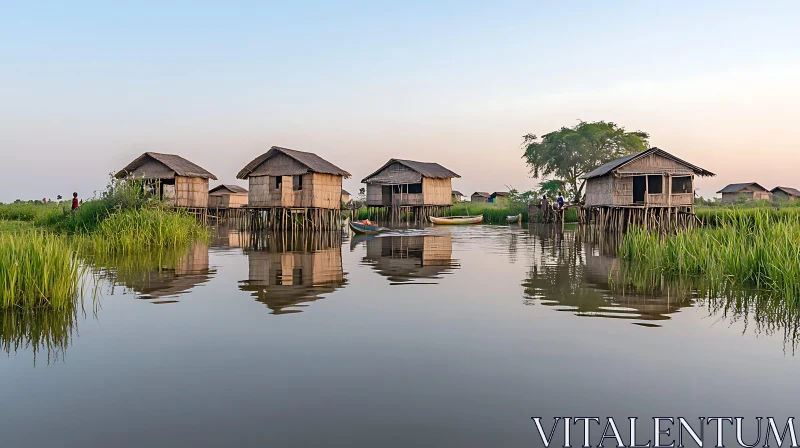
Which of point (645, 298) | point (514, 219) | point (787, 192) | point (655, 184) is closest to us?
point (645, 298)

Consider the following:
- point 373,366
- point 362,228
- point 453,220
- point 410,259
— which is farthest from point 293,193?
point 373,366

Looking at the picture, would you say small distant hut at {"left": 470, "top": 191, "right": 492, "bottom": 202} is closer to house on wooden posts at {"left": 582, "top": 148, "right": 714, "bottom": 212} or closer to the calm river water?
house on wooden posts at {"left": 582, "top": 148, "right": 714, "bottom": 212}

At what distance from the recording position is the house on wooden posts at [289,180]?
27594mm

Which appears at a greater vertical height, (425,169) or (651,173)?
(425,169)

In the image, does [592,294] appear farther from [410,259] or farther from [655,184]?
[655,184]

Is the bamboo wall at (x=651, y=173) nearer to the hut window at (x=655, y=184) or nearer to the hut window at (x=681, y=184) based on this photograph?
the hut window at (x=681, y=184)

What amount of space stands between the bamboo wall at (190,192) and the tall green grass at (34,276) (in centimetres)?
2479

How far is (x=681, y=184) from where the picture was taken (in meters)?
27.2

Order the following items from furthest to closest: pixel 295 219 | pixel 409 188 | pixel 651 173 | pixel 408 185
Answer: pixel 409 188 < pixel 408 185 < pixel 295 219 < pixel 651 173

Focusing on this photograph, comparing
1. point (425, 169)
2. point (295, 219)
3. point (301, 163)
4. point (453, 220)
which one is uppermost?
point (425, 169)

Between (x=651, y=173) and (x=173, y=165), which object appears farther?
(x=173, y=165)

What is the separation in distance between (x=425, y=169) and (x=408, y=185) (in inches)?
72.6

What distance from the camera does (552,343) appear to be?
6094 millimetres

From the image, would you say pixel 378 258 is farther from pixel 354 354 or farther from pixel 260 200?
→ pixel 260 200
